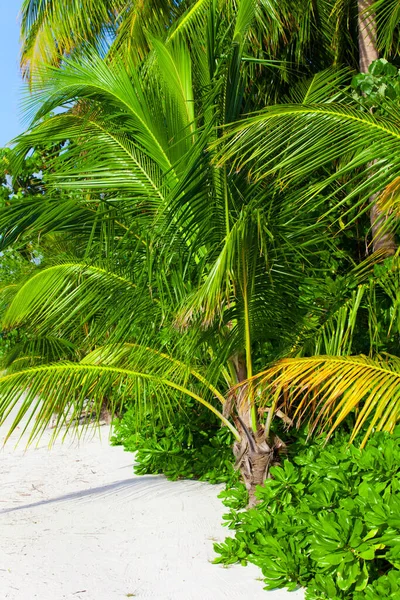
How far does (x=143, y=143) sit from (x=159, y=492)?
289 cm

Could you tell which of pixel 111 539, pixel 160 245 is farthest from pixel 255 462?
pixel 160 245

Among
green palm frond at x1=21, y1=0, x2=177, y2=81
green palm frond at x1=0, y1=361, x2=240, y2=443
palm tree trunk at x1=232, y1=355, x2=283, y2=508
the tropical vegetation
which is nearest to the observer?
the tropical vegetation

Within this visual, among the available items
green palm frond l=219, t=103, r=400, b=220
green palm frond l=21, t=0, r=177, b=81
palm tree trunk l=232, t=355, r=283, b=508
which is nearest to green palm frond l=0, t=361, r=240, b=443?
palm tree trunk l=232, t=355, r=283, b=508

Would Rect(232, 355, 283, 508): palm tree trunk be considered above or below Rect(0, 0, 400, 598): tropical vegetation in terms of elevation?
below

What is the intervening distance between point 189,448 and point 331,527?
3.35 m

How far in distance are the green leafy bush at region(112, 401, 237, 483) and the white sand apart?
0.15 m

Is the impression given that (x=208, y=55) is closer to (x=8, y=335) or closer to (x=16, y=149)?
(x=16, y=149)

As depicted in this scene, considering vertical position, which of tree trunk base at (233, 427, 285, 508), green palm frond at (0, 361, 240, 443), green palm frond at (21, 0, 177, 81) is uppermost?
green palm frond at (21, 0, 177, 81)

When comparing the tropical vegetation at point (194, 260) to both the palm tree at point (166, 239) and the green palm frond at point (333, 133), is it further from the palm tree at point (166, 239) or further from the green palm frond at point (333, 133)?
the green palm frond at point (333, 133)

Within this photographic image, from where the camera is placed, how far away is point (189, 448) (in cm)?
643

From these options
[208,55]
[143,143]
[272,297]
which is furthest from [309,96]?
[272,297]

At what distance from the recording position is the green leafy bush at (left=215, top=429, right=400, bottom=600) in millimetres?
3129

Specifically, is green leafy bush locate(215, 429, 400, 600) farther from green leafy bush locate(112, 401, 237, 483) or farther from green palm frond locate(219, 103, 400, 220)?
green palm frond locate(219, 103, 400, 220)

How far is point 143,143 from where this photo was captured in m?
4.92
